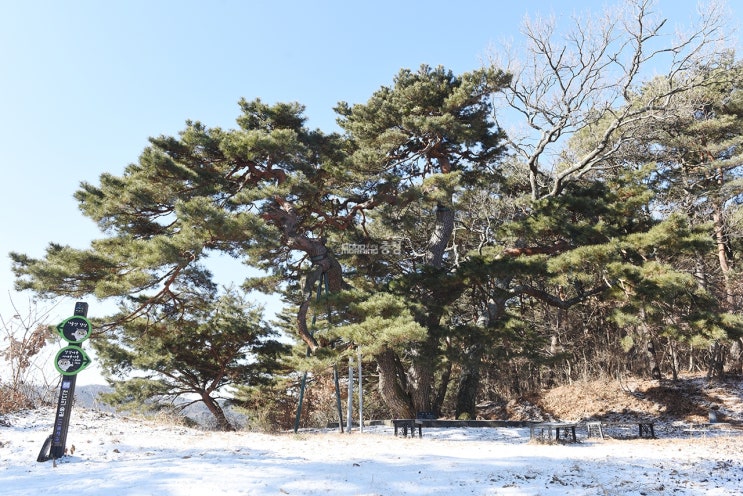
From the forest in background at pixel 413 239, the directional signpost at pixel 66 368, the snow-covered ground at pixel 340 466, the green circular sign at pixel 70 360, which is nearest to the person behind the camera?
the snow-covered ground at pixel 340 466

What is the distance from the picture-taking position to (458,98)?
12.9 m

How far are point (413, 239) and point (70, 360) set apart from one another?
41.6ft

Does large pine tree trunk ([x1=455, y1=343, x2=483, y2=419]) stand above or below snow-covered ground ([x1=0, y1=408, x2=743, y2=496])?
above

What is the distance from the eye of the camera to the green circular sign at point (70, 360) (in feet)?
20.4

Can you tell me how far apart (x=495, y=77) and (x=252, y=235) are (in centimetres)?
820

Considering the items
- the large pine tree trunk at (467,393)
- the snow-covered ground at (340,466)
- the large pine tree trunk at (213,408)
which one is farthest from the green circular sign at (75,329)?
the large pine tree trunk at (213,408)

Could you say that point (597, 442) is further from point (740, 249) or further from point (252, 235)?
point (740, 249)

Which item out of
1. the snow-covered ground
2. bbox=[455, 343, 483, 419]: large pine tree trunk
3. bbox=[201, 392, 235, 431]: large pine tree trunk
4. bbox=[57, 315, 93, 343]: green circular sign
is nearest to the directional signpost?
bbox=[57, 315, 93, 343]: green circular sign

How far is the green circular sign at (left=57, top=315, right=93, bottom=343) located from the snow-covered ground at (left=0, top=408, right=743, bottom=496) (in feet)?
4.84

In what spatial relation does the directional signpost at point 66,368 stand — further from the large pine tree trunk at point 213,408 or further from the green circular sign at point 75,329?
the large pine tree trunk at point 213,408

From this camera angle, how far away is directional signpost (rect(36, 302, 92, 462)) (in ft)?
19.6

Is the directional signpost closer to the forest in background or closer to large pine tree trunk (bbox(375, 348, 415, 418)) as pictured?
the forest in background

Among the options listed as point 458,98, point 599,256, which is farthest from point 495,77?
point 599,256

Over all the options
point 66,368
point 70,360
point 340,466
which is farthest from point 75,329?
point 340,466
